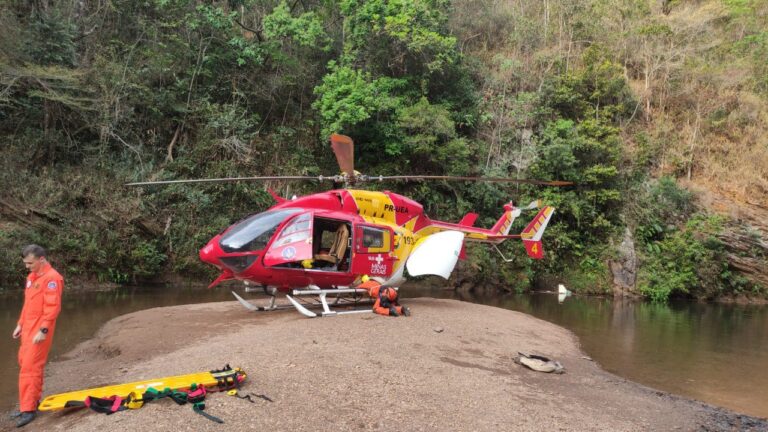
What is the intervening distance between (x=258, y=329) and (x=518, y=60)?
69.9ft

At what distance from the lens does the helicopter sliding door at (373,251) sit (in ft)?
32.1

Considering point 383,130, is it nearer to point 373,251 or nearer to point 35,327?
point 373,251

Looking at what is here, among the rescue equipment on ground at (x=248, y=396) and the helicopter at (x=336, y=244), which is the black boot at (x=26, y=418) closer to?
the rescue equipment on ground at (x=248, y=396)

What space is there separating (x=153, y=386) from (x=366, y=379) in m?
2.14

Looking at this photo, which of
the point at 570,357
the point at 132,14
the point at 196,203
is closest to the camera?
the point at 570,357

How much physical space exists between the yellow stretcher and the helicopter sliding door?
478cm

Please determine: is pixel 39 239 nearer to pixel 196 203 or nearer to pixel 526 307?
pixel 196 203

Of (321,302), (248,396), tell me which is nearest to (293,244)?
(321,302)

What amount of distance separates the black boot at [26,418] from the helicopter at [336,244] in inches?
150

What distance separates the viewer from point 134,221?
16.6m

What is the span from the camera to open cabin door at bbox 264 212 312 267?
→ 28.9 ft

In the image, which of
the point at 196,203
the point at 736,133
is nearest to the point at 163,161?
the point at 196,203

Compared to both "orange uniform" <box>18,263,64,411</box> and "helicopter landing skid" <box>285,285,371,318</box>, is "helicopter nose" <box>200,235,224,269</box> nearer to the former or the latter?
"helicopter landing skid" <box>285,285,371,318</box>

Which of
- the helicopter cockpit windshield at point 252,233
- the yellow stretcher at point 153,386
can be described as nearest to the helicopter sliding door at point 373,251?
the helicopter cockpit windshield at point 252,233
